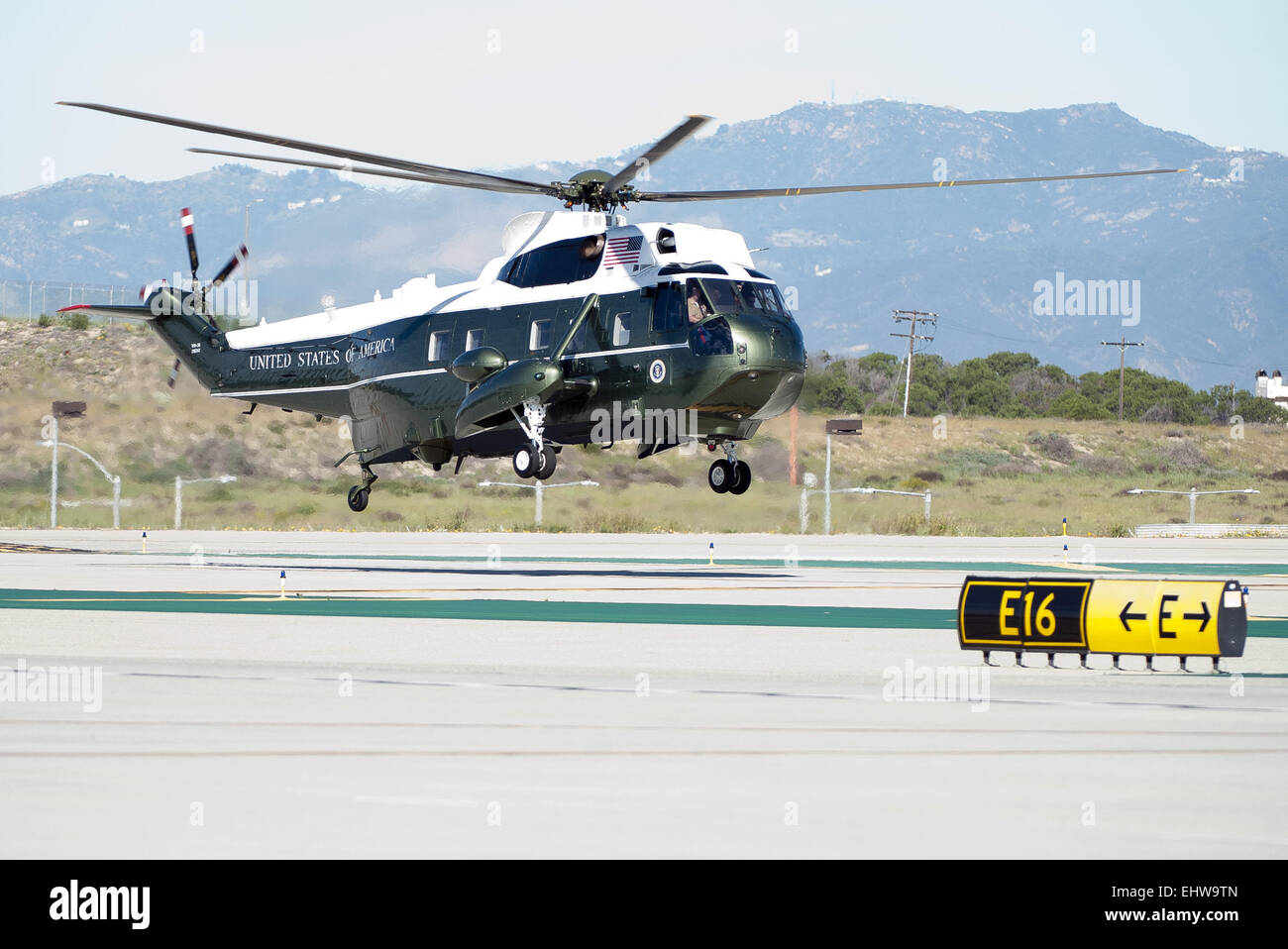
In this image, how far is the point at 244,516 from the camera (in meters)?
66.3

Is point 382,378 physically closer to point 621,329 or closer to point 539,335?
point 539,335

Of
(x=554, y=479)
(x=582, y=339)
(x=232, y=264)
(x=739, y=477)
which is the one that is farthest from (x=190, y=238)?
(x=554, y=479)

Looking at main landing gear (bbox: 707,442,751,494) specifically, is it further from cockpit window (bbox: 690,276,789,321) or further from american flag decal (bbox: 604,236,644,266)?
american flag decal (bbox: 604,236,644,266)

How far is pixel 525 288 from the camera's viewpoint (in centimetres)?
3091

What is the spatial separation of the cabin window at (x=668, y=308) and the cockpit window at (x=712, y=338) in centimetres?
48

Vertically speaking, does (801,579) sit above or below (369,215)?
below

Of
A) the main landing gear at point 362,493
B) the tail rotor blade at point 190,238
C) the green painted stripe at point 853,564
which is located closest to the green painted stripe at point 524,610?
the main landing gear at point 362,493

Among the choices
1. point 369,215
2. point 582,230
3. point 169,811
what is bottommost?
point 169,811

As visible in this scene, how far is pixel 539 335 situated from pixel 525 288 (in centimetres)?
108

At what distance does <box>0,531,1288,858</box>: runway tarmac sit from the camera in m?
9.30

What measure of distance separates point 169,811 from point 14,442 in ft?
229

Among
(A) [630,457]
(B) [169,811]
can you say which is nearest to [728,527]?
(A) [630,457]

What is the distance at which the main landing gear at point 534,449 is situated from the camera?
3009 cm

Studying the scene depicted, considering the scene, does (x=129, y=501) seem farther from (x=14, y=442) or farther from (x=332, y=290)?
(x=332, y=290)
